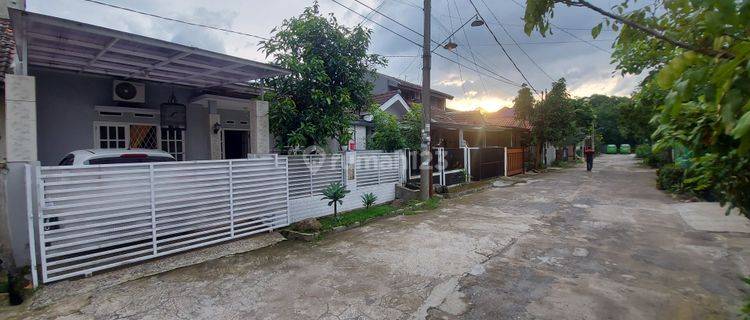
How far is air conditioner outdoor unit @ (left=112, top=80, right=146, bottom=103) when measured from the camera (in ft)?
23.8

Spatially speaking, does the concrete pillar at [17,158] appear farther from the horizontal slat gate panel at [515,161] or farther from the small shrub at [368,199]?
the horizontal slat gate panel at [515,161]

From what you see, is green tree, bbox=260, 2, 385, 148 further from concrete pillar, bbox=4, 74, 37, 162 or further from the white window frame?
concrete pillar, bbox=4, 74, 37, 162

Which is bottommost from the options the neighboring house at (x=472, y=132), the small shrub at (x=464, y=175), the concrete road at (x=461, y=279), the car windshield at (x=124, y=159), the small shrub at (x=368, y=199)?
the concrete road at (x=461, y=279)

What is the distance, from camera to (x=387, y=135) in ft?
33.4

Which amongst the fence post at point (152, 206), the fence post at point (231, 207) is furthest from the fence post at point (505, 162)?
the fence post at point (152, 206)

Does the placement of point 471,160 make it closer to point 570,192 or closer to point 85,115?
point 570,192

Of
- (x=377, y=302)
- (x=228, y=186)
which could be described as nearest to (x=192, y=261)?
(x=228, y=186)

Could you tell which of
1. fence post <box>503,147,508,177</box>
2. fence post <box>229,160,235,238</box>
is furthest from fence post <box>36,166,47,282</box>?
fence post <box>503,147,508,177</box>

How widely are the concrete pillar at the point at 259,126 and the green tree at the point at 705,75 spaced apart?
5828 millimetres

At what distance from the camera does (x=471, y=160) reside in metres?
13.7

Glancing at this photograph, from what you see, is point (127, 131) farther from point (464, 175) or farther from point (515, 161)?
point (515, 161)

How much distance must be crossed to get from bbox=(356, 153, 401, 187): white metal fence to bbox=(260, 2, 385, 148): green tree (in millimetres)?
1138

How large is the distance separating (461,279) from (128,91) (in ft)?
26.0

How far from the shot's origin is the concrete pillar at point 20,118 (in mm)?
4082
